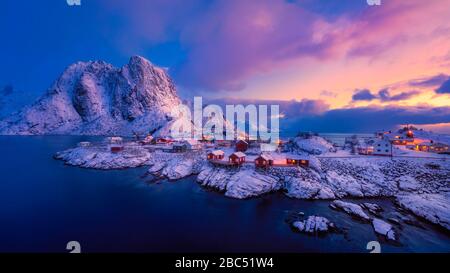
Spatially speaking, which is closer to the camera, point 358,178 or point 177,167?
point 358,178

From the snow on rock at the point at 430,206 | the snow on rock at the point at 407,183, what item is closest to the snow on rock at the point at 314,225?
the snow on rock at the point at 430,206

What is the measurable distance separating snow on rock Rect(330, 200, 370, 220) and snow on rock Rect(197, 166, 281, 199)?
7.03 m

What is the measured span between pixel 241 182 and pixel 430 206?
65.7ft

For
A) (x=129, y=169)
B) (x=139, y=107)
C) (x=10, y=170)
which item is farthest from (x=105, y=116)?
(x=129, y=169)

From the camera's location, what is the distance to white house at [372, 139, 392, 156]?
36094 mm

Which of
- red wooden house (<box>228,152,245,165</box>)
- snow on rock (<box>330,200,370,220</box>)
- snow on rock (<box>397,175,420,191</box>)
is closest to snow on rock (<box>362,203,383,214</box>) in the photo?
snow on rock (<box>330,200,370,220</box>)

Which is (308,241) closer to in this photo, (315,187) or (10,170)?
(315,187)

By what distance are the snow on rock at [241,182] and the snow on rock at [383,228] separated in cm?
1076

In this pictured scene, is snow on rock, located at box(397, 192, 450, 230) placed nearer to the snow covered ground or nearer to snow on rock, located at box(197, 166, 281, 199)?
the snow covered ground

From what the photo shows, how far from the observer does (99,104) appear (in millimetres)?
184500

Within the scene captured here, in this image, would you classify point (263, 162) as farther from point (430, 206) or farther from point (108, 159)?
point (108, 159)

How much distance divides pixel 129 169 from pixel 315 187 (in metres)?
34.2

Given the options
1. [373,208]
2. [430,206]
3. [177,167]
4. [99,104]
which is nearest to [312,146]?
[373,208]

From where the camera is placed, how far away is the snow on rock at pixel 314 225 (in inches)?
640
